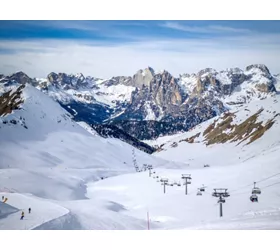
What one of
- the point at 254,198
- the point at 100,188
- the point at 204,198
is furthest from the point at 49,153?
the point at 254,198

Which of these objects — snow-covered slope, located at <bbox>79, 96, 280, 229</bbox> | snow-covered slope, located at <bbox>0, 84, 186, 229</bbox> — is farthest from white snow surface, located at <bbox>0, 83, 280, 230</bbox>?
snow-covered slope, located at <bbox>0, 84, 186, 229</bbox>

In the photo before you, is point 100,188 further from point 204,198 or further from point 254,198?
point 254,198

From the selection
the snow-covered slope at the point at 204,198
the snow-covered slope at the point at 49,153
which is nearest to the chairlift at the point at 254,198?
the snow-covered slope at the point at 204,198


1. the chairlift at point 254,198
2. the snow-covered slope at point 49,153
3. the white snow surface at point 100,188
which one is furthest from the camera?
the snow-covered slope at point 49,153

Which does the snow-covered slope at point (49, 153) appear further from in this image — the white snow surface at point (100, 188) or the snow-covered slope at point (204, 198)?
the snow-covered slope at point (204, 198)

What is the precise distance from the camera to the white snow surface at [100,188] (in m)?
26.0

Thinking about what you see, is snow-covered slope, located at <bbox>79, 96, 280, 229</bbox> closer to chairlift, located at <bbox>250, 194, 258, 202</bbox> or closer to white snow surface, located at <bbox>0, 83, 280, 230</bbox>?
white snow surface, located at <bbox>0, 83, 280, 230</bbox>

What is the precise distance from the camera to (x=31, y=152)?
67.6 meters

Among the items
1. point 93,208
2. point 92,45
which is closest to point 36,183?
point 93,208

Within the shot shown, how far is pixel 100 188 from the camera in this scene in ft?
159

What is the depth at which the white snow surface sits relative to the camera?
2595cm
